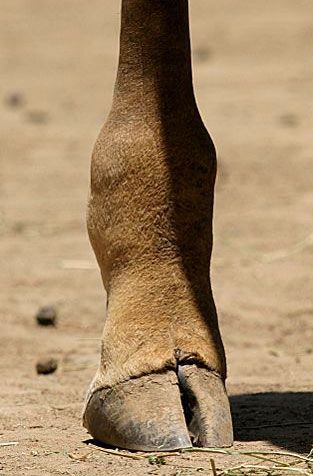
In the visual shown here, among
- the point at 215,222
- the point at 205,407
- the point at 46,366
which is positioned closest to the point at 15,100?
the point at 215,222

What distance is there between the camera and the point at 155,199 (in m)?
2.63

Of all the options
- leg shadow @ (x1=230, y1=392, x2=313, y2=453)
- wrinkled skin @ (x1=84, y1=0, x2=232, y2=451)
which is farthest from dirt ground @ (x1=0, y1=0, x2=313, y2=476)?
wrinkled skin @ (x1=84, y1=0, x2=232, y2=451)

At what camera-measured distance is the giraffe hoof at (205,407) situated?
2453 mm

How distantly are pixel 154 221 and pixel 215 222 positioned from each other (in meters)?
2.39

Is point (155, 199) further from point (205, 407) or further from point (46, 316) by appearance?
point (46, 316)

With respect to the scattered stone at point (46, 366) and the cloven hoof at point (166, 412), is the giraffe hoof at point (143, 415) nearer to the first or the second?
the cloven hoof at point (166, 412)

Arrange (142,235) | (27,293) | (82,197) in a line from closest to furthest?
(142,235) → (27,293) → (82,197)

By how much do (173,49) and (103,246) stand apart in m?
0.43

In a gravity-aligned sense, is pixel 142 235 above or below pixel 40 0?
below

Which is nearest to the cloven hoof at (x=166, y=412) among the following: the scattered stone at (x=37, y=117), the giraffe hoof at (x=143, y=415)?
the giraffe hoof at (x=143, y=415)

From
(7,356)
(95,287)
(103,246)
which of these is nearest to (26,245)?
(95,287)

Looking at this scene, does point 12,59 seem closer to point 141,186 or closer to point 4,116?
point 4,116

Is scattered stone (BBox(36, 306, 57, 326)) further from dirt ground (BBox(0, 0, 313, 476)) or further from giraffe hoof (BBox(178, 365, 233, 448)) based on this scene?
giraffe hoof (BBox(178, 365, 233, 448))

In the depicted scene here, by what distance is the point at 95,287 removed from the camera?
4.19 m
